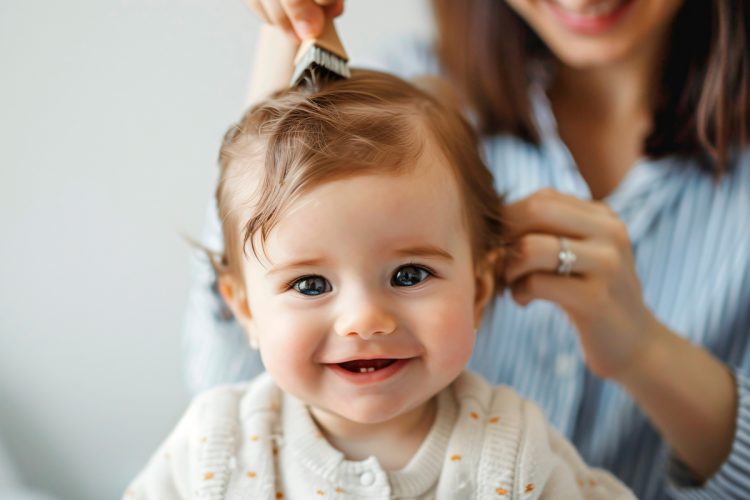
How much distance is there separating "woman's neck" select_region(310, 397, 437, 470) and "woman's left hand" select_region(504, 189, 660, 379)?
23 centimetres

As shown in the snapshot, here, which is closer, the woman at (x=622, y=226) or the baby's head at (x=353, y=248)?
the baby's head at (x=353, y=248)

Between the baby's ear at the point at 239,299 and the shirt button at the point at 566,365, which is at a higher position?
the baby's ear at the point at 239,299

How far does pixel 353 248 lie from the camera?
663mm

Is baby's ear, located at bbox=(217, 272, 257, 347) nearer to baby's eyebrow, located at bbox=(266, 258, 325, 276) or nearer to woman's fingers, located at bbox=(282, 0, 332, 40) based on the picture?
baby's eyebrow, located at bbox=(266, 258, 325, 276)

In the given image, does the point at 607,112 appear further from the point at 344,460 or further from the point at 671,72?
the point at 344,460

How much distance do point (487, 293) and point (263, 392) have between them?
0.29 metres

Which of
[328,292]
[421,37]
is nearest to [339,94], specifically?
[328,292]

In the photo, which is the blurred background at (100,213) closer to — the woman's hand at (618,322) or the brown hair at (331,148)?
the brown hair at (331,148)

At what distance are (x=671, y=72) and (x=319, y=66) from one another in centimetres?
75

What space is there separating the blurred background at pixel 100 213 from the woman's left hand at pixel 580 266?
0.67 metres

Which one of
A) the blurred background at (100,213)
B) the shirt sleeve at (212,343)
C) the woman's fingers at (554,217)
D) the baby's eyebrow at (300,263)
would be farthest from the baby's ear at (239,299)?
the blurred background at (100,213)

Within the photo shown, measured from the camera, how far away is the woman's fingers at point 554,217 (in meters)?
0.88

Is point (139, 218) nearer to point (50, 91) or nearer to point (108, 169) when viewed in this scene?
point (108, 169)

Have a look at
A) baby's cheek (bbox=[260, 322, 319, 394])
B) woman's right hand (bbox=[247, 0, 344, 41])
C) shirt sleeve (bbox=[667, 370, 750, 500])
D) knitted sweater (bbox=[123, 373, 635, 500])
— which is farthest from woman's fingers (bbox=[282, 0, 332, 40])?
shirt sleeve (bbox=[667, 370, 750, 500])
